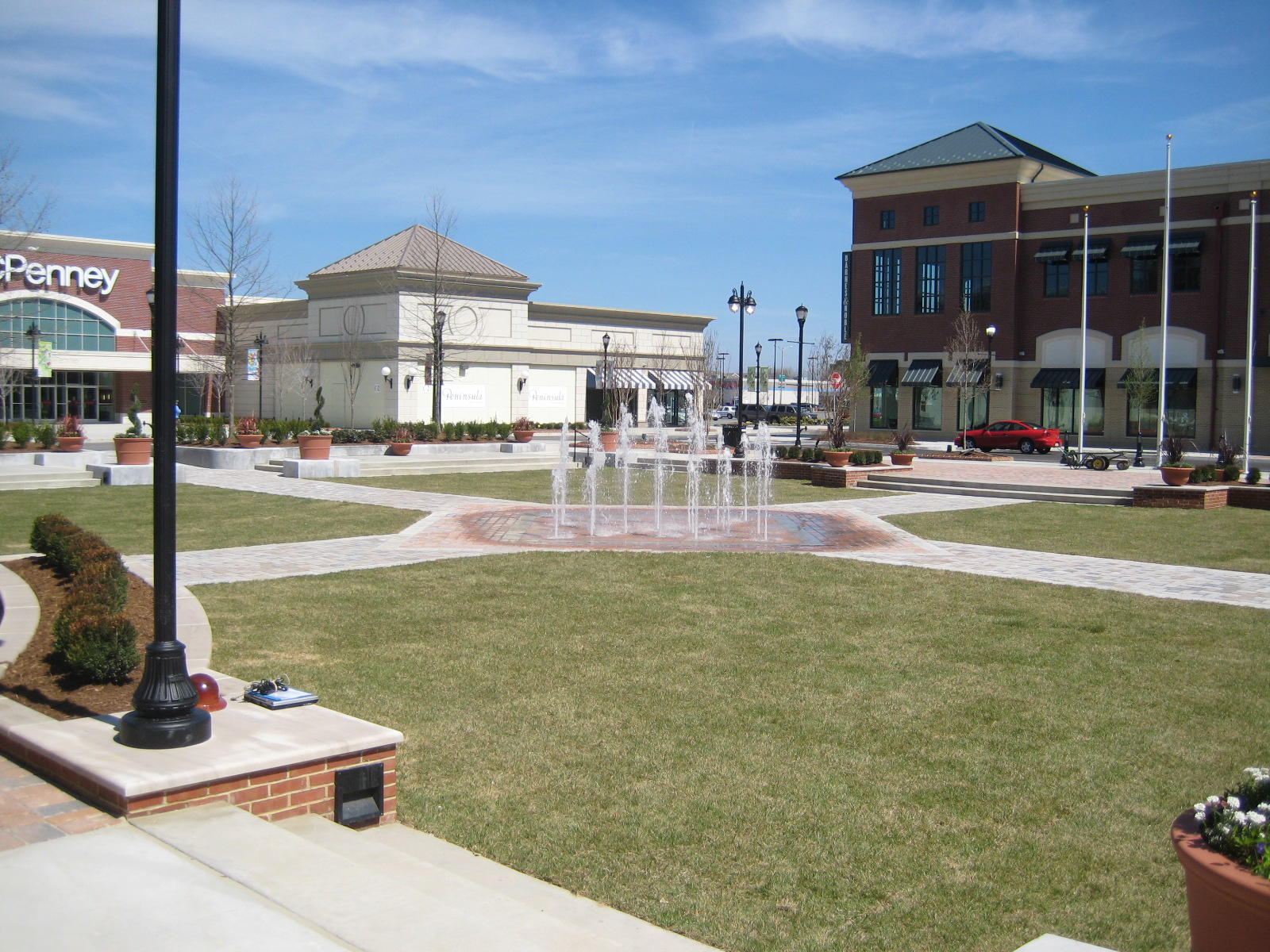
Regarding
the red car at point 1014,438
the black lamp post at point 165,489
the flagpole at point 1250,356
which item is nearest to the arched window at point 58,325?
Answer: the red car at point 1014,438

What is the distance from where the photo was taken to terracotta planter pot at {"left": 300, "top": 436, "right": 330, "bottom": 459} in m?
29.4

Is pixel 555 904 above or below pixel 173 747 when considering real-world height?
below

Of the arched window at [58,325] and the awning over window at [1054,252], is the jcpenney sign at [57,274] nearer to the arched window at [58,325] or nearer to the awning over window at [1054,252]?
the arched window at [58,325]

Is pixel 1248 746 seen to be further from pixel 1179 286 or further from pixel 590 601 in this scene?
pixel 1179 286

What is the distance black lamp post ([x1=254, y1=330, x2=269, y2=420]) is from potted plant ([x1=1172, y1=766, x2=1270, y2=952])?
46.9 metres

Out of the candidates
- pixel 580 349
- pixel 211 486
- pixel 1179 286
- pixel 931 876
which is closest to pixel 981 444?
pixel 1179 286

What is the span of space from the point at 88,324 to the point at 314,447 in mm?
38263

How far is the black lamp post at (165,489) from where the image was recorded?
17.9ft

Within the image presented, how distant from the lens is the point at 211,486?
2545 centimetres

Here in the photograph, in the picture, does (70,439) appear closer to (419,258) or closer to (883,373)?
(419,258)

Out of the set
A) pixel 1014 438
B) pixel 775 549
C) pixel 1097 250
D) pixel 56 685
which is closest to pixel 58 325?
pixel 1014 438

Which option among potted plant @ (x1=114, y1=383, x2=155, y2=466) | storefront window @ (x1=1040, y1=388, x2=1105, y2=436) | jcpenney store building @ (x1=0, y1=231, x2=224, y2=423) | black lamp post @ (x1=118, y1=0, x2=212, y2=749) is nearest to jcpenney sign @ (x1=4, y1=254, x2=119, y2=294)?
jcpenney store building @ (x1=0, y1=231, x2=224, y2=423)

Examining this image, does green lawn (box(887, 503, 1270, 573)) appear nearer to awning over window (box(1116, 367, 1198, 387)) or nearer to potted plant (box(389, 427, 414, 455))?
potted plant (box(389, 427, 414, 455))

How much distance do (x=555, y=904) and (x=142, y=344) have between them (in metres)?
64.8
